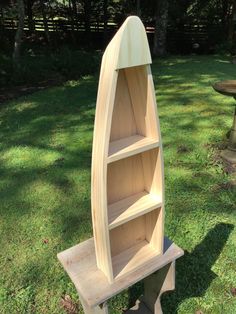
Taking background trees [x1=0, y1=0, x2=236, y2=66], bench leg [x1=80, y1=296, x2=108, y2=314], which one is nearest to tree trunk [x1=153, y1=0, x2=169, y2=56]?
background trees [x1=0, y1=0, x2=236, y2=66]

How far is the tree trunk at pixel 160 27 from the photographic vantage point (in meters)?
12.3

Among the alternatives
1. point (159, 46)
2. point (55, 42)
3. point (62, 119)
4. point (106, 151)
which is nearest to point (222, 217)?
point (106, 151)

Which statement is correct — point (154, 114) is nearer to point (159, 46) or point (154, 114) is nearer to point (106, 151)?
point (106, 151)

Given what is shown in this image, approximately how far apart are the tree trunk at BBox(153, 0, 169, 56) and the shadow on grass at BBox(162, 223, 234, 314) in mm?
10935

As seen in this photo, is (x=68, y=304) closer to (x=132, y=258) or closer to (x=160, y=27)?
(x=132, y=258)

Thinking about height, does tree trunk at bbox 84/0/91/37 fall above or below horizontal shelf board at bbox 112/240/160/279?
above

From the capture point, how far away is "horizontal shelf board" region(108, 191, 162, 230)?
6.07 feet

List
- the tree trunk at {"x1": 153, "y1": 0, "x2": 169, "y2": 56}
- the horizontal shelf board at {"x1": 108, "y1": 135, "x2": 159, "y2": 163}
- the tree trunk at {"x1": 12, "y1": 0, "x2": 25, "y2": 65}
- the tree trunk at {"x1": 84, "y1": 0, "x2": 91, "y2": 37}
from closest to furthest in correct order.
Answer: the horizontal shelf board at {"x1": 108, "y1": 135, "x2": 159, "y2": 163}, the tree trunk at {"x1": 12, "y1": 0, "x2": 25, "y2": 65}, the tree trunk at {"x1": 153, "y1": 0, "x2": 169, "y2": 56}, the tree trunk at {"x1": 84, "y1": 0, "x2": 91, "y2": 37}

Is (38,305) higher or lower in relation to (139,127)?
lower

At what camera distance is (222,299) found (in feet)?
8.54

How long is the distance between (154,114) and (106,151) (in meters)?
0.35

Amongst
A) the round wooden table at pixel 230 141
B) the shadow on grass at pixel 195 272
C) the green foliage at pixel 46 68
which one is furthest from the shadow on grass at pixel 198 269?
the green foliage at pixel 46 68

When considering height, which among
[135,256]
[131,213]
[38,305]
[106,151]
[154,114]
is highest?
[154,114]

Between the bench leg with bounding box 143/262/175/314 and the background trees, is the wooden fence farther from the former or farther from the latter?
the bench leg with bounding box 143/262/175/314
